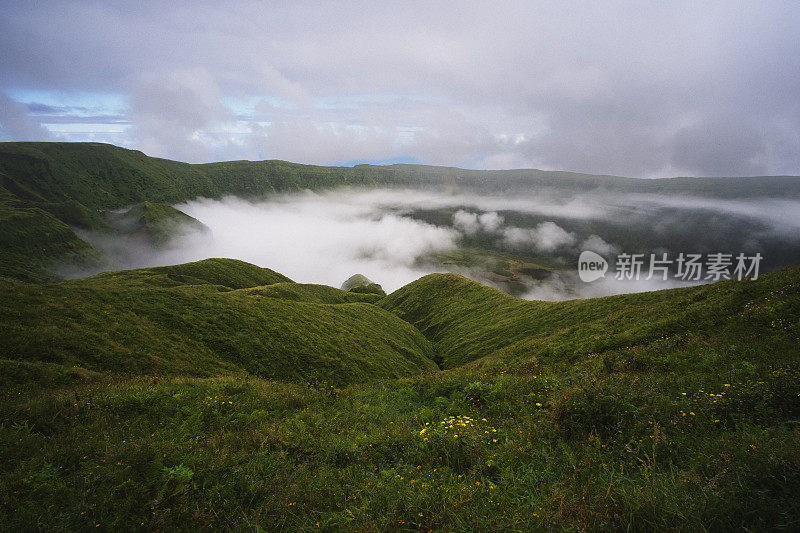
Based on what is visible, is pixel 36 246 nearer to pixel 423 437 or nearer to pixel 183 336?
pixel 183 336

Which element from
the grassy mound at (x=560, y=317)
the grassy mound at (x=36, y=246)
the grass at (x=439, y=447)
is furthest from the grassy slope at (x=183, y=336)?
the grassy mound at (x=36, y=246)

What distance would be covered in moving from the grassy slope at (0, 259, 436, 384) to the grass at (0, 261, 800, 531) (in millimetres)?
2678

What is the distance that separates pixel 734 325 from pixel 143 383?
26.7 meters

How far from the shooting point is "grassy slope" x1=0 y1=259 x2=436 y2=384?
59.1 feet

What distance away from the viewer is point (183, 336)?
82.0 feet

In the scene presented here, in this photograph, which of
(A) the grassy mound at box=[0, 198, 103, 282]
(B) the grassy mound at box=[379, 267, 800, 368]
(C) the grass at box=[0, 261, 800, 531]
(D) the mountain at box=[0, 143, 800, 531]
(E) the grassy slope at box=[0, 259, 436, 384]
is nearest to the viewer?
(C) the grass at box=[0, 261, 800, 531]

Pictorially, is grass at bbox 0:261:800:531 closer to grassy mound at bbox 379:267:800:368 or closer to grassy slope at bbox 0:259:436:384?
grassy mound at bbox 379:267:800:368

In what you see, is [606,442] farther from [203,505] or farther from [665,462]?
[203,505]

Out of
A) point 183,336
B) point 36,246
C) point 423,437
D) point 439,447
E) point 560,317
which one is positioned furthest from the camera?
point 36,246

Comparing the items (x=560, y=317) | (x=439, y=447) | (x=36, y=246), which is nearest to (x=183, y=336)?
(x=439, y=447)

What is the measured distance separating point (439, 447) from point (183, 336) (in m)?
24.7

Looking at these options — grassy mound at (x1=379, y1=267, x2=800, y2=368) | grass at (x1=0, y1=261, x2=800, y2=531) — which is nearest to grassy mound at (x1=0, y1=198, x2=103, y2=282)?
grassy mound at (x1=379, y1=267, x2=800, y2=368)

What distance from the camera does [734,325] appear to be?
14508 millimetres

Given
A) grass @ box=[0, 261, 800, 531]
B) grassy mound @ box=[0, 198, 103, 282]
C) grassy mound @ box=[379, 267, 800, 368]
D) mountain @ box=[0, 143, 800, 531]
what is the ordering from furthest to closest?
1. grassy mound @ box=[0, 198, 103, 282]
2. grassy mound @ box=[379, 267, 800, 368]
3. mountain @ box=[0, 143, 800, 531]
4. grass @ box=[0, 261, 800, 531]
